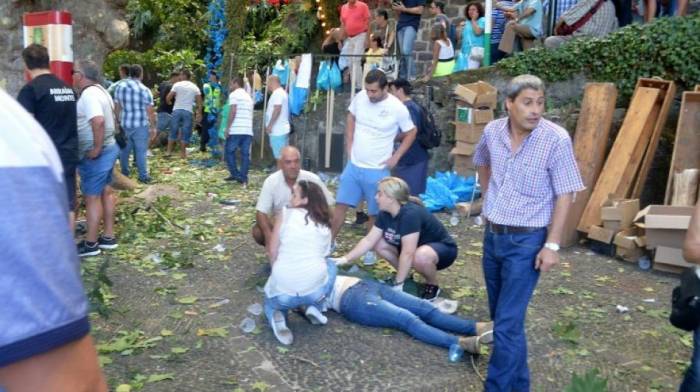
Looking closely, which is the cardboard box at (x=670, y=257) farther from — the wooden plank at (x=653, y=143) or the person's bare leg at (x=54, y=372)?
the person's bare leg at (x=54, y=372)

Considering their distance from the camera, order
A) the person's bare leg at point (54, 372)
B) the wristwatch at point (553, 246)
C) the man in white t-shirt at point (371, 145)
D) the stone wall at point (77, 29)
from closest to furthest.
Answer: the person's bare leg at point (54, 372)
the wristwatch at point (553, 246)
the man in white t-shirt at point (371, 145)
the stone wall at point (77, 29)

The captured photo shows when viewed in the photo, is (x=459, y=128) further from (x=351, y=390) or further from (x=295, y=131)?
(x=351, y=390)

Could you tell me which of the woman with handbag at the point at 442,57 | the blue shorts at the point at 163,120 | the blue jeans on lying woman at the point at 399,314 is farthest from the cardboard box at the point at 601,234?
the blue shorts at the point at 163,120

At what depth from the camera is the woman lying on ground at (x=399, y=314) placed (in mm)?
5156

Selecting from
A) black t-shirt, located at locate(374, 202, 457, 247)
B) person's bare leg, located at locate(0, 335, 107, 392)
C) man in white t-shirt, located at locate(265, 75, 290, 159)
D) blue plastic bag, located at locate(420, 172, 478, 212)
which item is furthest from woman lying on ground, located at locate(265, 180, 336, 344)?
man in white t-shirt, located at locate(265, 75, 290, 159)

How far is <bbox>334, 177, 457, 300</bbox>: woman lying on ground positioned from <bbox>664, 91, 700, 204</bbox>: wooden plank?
132 inches

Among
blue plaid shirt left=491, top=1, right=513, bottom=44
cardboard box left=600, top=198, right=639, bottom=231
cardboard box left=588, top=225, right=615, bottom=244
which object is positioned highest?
blue plaid shirt left=491, top=1, right=513, bottom=44

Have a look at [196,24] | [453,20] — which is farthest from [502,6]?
[196,24]

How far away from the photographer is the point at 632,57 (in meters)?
9.02

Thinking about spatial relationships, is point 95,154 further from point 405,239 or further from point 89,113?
point 405,239

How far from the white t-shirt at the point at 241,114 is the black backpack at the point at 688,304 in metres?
9.17

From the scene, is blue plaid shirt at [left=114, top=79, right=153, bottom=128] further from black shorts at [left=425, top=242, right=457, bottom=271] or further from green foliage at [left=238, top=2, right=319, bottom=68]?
black shorts at [left=425, top=242, right=457, bottom=271]

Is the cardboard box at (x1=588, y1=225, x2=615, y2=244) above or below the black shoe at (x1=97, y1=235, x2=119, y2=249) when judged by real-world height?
above

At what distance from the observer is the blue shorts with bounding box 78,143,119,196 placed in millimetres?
7090
